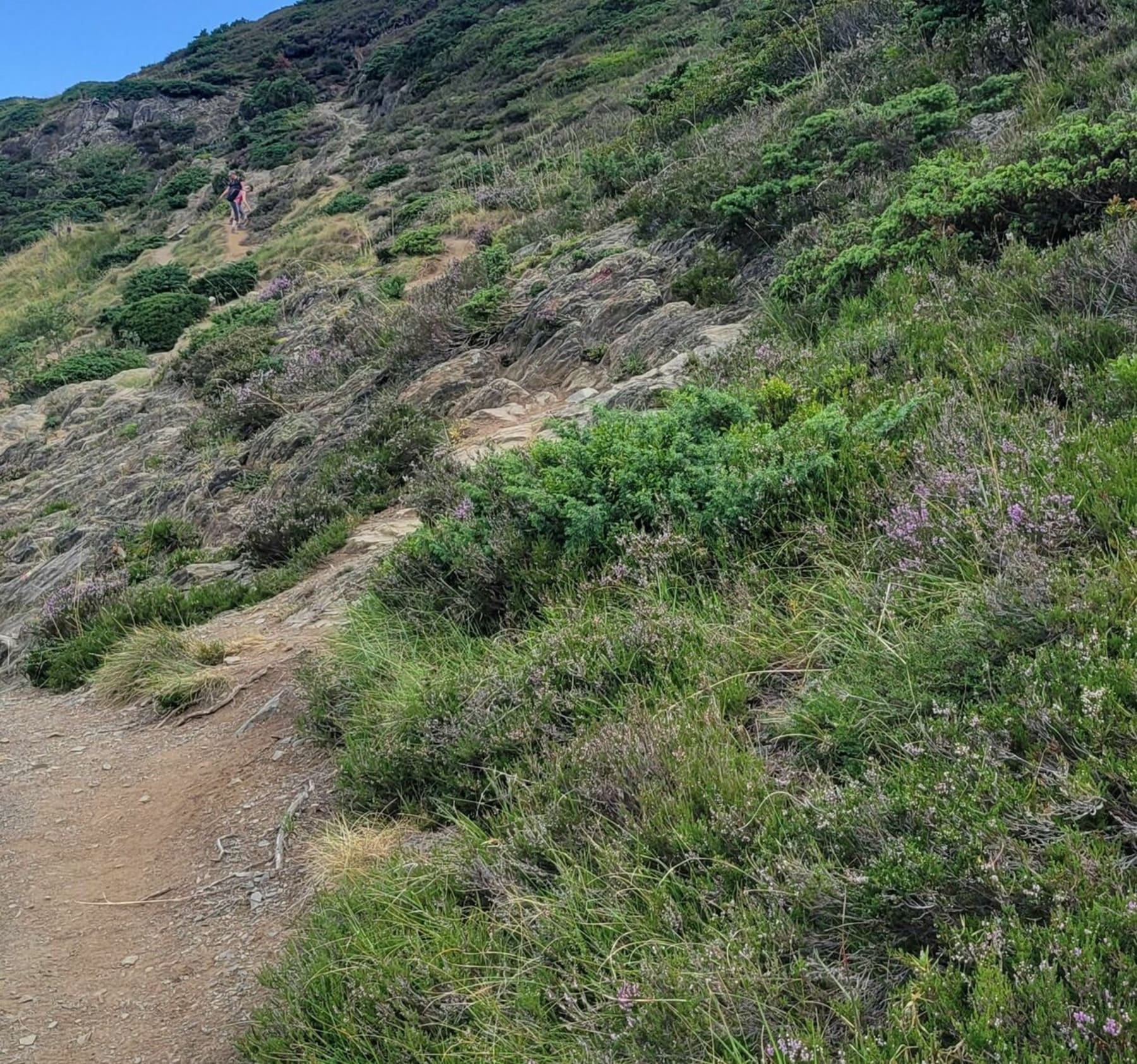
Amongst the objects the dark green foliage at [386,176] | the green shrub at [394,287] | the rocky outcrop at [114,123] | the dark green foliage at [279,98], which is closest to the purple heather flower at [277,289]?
the green shrub at [394,287]

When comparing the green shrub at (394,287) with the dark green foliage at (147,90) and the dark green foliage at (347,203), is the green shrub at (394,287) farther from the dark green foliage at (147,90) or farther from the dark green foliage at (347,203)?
the dark green foliage at (147,90)

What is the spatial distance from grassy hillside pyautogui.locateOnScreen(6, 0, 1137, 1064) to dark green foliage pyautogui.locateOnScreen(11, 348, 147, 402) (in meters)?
14.7

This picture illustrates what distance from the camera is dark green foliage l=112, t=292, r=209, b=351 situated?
947 inches

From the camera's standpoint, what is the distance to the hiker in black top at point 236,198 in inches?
1277

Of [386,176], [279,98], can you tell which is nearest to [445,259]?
[386,176]

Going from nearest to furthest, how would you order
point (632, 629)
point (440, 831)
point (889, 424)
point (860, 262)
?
point (440, 831) < point (632, 629) < point (889, 424) < point (860, 262)

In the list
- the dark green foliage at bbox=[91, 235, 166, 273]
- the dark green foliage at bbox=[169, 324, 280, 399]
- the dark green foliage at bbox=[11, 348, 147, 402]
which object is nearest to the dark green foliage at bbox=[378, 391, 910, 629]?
the dark green foliage at bbox=[169, 324, 280, 399]

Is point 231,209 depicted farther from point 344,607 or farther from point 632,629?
point 632,629

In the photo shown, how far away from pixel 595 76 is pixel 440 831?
97.9 ft

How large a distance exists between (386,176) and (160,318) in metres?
9.92

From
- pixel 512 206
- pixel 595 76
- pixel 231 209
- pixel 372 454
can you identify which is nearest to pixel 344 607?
pixel 372 454

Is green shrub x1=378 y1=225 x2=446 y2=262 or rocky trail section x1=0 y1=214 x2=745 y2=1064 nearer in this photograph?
rocky trail section x1=0 y1=214 x2=745 y2=1064

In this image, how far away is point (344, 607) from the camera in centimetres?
614

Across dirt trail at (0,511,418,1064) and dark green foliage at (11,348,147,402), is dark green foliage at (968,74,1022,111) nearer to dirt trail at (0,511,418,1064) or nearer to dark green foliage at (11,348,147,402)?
dirt trail at (0,511,418,1064)
